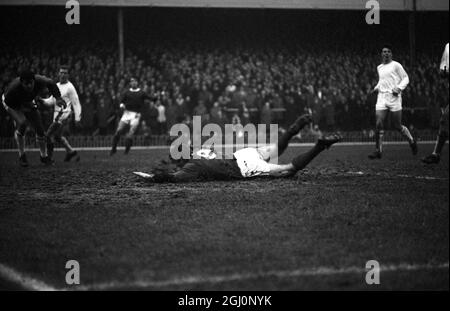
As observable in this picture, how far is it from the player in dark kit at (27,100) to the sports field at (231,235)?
4212 millimetres

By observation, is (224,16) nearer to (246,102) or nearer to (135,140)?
(246,102)

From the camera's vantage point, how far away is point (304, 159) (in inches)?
371

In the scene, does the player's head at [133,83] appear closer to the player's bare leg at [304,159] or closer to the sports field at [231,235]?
the sports field at [231,235]

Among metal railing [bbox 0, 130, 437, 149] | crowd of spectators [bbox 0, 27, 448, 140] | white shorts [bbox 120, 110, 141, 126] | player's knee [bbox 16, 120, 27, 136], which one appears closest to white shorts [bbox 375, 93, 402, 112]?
white shorts [bbox 120, 110, 141, 126]

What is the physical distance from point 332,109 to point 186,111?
5949 mm

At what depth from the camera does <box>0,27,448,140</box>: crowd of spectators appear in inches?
970

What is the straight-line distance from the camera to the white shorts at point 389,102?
14266 millimetres

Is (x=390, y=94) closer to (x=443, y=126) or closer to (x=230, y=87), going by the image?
(x=443, y=126)

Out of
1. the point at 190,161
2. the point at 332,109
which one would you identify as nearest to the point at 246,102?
the point at 332,109

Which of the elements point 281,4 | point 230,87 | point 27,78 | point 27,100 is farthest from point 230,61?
point 27,78

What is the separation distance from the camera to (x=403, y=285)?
163 inches

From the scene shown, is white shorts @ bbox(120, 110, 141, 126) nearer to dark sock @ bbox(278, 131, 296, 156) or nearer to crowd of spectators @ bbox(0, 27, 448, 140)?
crowd of spectators @ bbox(0, 27, 448, 140)

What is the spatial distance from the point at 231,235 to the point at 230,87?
66.3 feet
